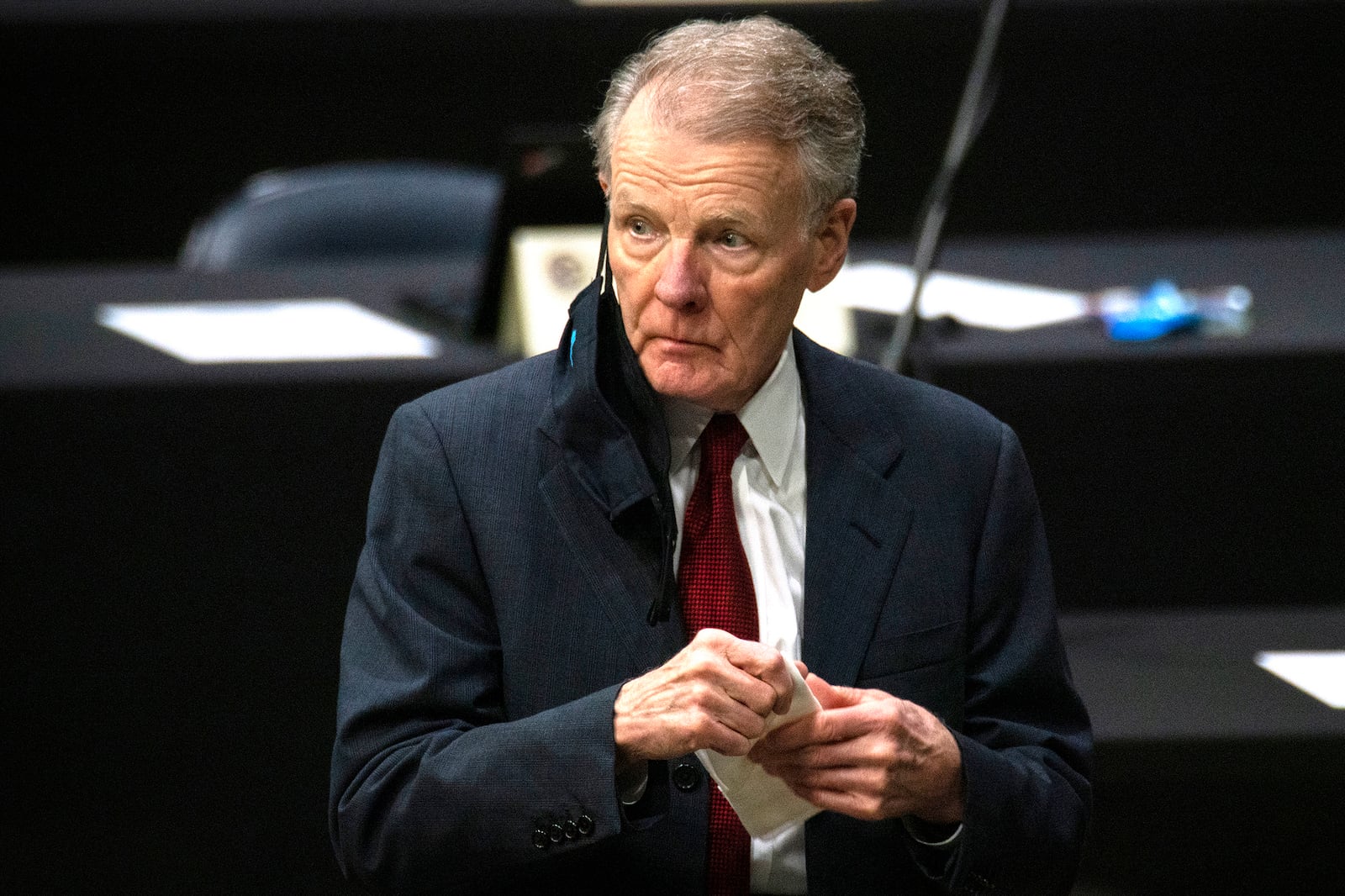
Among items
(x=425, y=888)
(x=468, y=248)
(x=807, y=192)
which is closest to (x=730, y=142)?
(x=807, y=192)

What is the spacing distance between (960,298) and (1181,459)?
1.79 ft

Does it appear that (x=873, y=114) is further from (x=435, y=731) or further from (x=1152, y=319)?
(x=435, y=731)

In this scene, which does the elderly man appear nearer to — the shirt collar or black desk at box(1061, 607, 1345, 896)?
the shirt collar

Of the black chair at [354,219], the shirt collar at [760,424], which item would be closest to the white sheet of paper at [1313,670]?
the shirt collar at [760,424]

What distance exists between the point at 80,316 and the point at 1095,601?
5.68ft

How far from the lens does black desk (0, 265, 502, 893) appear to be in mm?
2482

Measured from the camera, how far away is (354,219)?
4.00 m

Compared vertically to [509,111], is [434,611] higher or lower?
lower

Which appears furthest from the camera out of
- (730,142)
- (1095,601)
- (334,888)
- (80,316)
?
(80,316)

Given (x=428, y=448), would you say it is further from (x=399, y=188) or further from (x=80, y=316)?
(x=399, y=188)

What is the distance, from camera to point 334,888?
7.81 feet

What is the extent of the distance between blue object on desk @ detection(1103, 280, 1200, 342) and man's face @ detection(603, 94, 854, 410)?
4.35 ft

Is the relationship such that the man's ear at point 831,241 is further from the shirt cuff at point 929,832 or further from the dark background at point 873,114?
the dark background at point 873,114

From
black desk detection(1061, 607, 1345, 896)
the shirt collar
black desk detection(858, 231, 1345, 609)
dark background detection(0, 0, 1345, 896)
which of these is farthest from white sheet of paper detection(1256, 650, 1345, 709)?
the shirt collar
